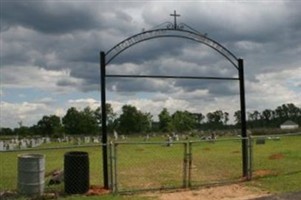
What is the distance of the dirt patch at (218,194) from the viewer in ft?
42.6

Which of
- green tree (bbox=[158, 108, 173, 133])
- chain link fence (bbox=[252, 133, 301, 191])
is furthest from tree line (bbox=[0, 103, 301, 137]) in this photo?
chain link fence (bbox=[252, 133, 301, 191])

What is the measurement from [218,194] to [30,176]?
181 inches

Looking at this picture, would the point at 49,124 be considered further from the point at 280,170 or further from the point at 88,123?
Result: the point at 280,170

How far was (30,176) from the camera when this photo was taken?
41.7 ft

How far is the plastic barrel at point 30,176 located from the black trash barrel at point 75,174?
636mm

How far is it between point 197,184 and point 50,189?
4.02 metres

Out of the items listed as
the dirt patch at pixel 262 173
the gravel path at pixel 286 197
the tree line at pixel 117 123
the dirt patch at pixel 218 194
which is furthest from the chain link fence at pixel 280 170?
the tree line at pixel 117 123

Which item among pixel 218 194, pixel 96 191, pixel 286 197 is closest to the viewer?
pixel 286 197

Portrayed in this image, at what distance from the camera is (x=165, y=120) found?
116 meters

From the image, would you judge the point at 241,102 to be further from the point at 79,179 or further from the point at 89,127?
the point at 89,127

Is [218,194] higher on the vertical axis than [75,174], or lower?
lower

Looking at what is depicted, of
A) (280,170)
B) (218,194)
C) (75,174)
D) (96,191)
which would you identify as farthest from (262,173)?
(75,174)

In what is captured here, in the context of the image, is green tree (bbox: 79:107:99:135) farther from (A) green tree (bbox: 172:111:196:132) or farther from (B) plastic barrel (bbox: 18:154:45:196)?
(B) plastic barrel (bbox: 18:154:45:196)

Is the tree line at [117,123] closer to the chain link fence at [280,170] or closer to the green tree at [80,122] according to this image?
the green tree at [80,122]
